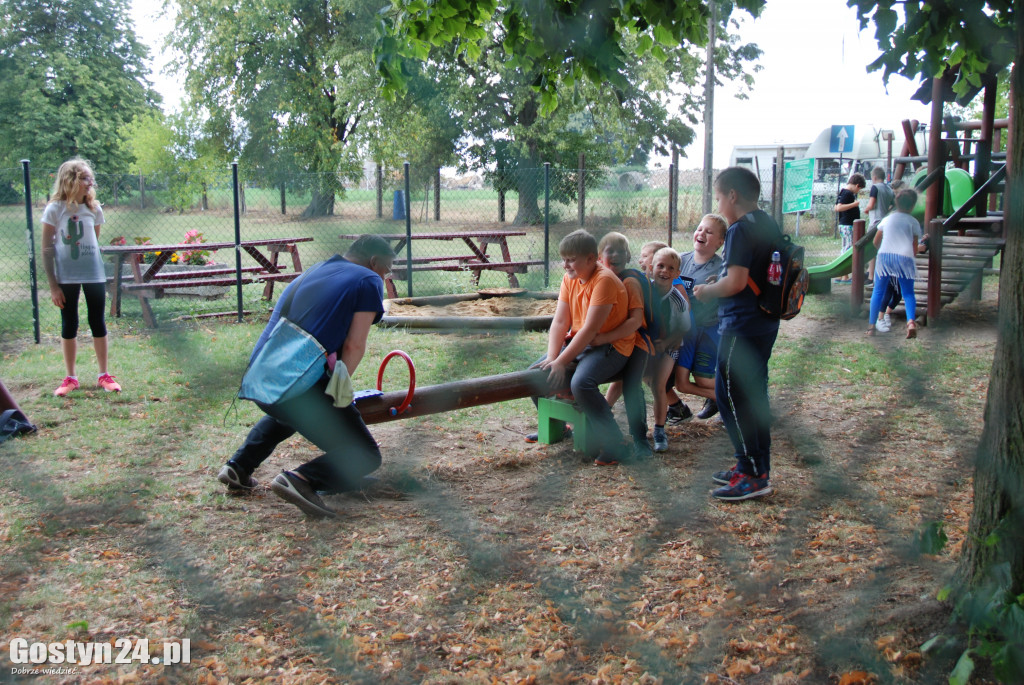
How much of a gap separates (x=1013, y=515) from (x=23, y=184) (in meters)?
5.19

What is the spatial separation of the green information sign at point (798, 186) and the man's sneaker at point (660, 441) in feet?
25.1

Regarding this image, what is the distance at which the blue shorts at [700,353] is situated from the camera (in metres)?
3.68

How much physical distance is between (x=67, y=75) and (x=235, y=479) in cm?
204

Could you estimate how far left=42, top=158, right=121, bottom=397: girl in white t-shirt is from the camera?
405 cm

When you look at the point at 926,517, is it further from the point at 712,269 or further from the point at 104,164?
the point at 104,164

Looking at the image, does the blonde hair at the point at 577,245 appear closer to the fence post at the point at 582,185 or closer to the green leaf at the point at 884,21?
the green leaf at the point at 884,21

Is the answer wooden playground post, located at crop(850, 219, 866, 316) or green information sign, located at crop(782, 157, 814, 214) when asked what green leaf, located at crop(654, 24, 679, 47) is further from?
green information sign, located at crop(782, 157, 814, 214)

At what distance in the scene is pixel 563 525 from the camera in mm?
2645

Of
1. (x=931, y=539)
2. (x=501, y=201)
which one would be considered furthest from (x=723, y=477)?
(x=501, y=201)

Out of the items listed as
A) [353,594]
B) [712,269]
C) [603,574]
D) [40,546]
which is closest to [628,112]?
[712,269]

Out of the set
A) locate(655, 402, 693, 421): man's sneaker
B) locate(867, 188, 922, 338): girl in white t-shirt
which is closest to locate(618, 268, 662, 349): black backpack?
locate(655, 402, 693, 421): man's sneaker

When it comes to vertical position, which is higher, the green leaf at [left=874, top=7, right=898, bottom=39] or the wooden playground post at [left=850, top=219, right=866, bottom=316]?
the green leaf at [left=874, top=7, right=898, bottom=39]

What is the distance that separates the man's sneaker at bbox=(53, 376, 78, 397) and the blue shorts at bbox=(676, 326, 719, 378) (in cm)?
293

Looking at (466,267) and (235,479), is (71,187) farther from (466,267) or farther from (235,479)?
(466,267)
